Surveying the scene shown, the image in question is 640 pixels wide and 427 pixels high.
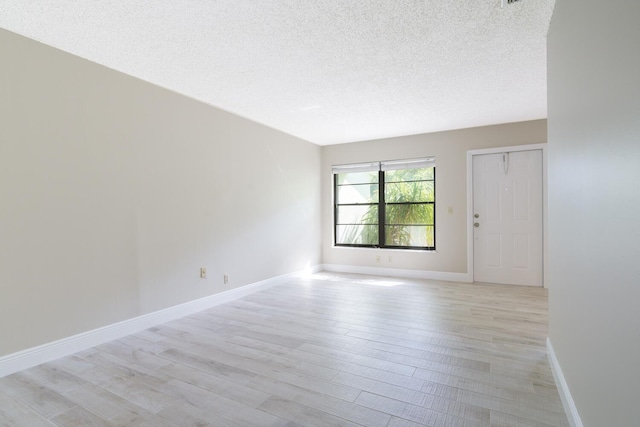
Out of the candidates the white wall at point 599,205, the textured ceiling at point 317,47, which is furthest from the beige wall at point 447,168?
the white wall at point 599,205

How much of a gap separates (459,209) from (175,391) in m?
4.79

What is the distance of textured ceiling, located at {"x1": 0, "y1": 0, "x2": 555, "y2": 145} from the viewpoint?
86.7 inches

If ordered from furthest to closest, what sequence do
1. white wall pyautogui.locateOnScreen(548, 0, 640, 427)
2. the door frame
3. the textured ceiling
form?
the door frame → the textured ceiling → white wall pyautogui.locateOnScreen(548, 0, 640, 427)

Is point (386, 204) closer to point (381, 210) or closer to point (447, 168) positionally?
point (381, 210)

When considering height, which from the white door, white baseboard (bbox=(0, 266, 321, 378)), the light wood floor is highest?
the white door

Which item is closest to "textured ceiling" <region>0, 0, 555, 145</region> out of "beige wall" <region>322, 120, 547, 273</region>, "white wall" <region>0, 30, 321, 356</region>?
"white wall" <region>0, 30, 321, 356</region>

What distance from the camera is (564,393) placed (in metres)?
1.88

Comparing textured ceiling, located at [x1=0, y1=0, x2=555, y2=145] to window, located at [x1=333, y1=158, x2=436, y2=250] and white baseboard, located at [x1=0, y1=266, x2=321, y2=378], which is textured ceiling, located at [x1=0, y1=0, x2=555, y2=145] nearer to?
window, located at [x1=333, y1=158, x2=436, y2=250]

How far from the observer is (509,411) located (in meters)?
1.83

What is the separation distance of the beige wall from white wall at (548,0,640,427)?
10.4 feet

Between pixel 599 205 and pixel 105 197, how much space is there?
11.7ft

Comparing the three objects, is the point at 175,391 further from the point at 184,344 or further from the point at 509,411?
the point at 509,411

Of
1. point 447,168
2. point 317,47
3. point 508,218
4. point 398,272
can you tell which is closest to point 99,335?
point 317,47

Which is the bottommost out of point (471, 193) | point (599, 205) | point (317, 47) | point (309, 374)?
point (309, 374)
